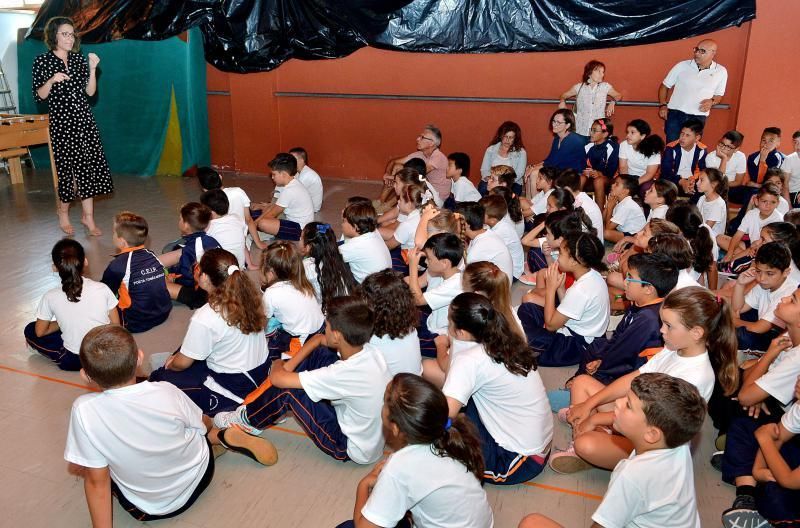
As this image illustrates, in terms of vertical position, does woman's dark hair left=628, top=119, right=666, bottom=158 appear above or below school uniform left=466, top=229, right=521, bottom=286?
above

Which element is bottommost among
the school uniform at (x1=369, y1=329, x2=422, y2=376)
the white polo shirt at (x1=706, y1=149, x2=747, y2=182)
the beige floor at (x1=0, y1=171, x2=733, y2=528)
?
the beige floor at (x1=0, y1=171, x2=733, y2=528)

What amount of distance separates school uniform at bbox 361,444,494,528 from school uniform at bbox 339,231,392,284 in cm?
207

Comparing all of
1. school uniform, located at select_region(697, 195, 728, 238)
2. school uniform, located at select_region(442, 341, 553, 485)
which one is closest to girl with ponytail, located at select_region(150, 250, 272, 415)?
school uniform, located at select_region(442, 341, 553, 485)

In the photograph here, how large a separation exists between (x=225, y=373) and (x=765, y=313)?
2.62m

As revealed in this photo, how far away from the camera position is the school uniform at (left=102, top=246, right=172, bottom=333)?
378 centimetres

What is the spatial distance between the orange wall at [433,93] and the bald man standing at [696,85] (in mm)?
311

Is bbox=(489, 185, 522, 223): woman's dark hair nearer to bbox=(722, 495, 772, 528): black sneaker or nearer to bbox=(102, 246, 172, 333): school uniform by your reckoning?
bbox=(102, 246, 172, 333): school uniform

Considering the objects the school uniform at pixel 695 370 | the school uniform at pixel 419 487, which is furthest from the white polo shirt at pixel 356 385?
the school uniform at pixel 695 370

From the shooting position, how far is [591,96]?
6.39 m

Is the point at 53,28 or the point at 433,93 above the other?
the point at 53,28

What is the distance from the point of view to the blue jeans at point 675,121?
609 centimetres

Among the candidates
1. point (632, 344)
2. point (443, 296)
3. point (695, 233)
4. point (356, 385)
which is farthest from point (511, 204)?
point (356, 385)

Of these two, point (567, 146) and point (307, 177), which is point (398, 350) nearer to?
point (307, 177)

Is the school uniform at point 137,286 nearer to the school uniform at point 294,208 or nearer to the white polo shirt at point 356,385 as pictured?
the school uniform at point 294,208
